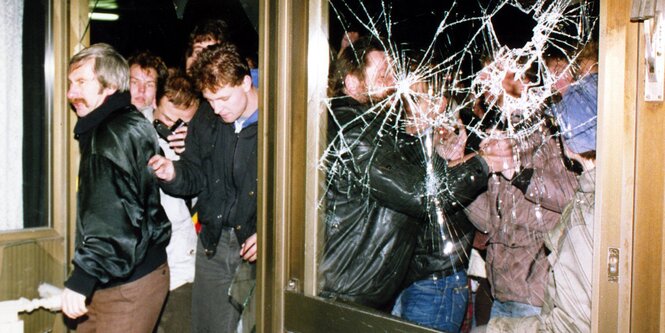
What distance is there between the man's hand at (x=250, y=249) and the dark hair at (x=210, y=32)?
1.00 metres

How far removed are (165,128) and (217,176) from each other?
56cm

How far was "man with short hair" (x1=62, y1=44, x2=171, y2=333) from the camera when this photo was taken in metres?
2.49

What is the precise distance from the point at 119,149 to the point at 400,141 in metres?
1.26

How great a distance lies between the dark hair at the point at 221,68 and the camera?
9.00 ft

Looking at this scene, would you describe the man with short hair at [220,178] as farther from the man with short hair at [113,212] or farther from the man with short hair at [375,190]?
the man with short hair at [375,190]

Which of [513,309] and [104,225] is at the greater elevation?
[104,225]

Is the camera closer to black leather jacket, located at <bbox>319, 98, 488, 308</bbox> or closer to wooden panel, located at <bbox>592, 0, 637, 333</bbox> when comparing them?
black leather jacket, located at <bbox>319, 98, 488, 308</bbox>

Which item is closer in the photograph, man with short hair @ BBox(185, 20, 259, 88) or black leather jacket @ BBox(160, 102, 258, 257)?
black leather jacket @ BBox(160, 102, 258, 257)

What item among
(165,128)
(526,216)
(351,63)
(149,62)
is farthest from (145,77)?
(526,216)

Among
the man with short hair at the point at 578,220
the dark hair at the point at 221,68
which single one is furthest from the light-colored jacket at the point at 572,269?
the dark hair at the point at 221,68

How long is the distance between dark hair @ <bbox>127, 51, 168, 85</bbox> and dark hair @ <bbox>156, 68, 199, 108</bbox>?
12 centimetres

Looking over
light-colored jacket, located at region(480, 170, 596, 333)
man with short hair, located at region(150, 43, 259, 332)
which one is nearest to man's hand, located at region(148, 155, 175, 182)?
man with short hair, located at region(150, 43, 259, 332)

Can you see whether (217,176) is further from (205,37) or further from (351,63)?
(351,63)

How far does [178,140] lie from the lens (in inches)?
126
